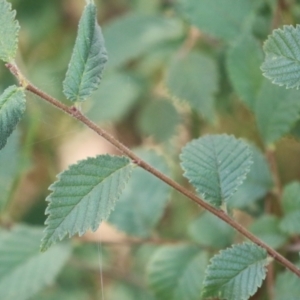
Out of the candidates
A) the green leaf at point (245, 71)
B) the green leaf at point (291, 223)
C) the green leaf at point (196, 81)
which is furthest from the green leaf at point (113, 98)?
the green leaf at point (291, 223)

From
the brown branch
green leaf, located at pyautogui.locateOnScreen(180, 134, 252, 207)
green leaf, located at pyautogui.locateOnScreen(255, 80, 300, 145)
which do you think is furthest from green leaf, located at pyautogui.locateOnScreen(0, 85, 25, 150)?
green leaf, located at pyautogui.locateOnScreen(255, 80, 300, 145)

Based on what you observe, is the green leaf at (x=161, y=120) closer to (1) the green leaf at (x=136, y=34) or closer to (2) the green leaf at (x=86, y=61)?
(1) the green leaf at (x=136, y=34)

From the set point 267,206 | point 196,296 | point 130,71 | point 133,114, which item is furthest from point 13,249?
point 133,114

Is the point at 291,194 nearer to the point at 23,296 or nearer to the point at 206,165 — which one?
the point at 206,165

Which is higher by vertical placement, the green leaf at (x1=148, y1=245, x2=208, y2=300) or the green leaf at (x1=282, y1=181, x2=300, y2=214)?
the green leaf at (x1=282, y1=181, x2=300, y2=214)

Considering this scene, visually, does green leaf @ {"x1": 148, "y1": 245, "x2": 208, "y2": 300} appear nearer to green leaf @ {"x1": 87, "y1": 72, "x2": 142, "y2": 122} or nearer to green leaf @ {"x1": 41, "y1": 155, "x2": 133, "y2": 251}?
green leaf @ {"x1": 41, "y1": 155, "x2": 133, "y2": 251}

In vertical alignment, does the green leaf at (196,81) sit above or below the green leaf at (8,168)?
above

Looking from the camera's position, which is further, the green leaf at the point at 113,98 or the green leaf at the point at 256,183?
the green leaf at the point at 113,98
